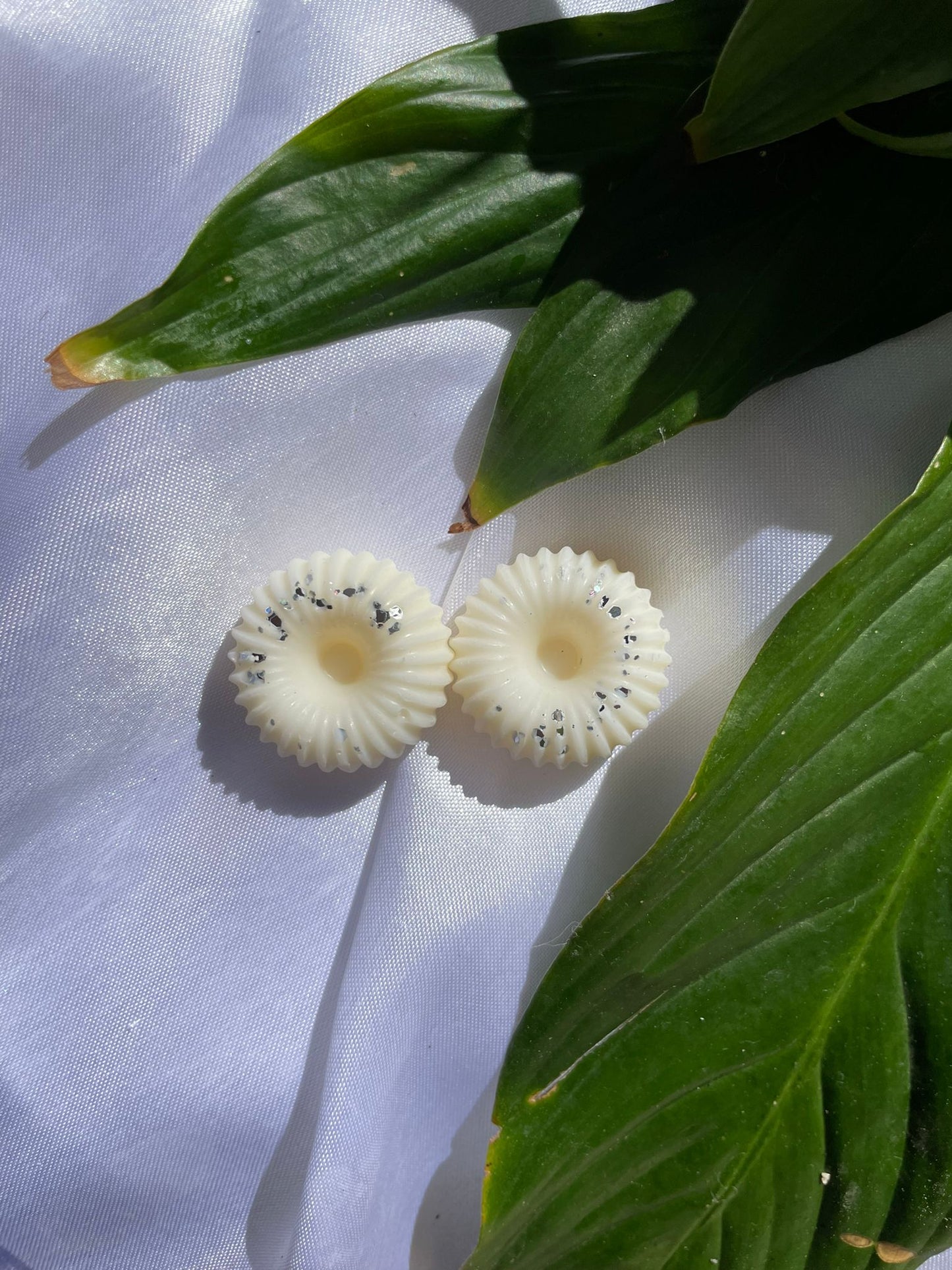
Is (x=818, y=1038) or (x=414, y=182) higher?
(x=414, y=182)

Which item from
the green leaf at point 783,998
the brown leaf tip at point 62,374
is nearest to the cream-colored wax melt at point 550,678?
the green leaf at point 783,998

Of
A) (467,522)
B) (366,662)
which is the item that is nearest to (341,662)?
(366,662)

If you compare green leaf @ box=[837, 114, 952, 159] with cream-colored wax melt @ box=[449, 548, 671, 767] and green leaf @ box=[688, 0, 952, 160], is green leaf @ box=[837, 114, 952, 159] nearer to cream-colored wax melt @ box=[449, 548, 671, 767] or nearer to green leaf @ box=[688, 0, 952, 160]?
green leaf @ box=[688, 0, 952, 160]

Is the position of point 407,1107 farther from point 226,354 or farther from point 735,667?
point 226,354

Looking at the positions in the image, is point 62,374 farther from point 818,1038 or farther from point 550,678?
point 818,1038

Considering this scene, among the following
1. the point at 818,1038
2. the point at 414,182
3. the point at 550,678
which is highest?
the point at 414,182

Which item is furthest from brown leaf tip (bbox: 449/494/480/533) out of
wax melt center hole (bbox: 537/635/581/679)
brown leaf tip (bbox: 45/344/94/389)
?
brown leaf tip (bbox: 45/344/94/389)

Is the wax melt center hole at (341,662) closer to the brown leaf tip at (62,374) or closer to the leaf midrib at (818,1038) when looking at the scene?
the brown leaf tip at (62,374)

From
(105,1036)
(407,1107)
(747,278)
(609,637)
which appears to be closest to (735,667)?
(609,637)
